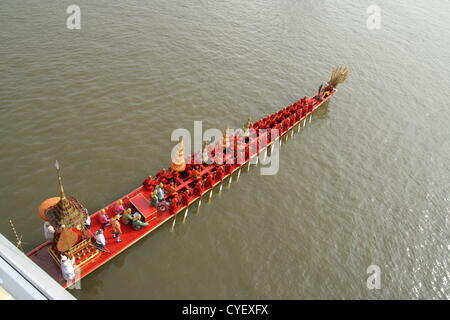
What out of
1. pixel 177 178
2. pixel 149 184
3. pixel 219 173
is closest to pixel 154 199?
pixel 149 184

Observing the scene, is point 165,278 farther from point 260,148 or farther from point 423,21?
point 423,21

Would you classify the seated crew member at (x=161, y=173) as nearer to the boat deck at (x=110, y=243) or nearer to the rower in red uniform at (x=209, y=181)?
the boat deck at (x=110, y=243)

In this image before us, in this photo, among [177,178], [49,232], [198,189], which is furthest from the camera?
[177,178]

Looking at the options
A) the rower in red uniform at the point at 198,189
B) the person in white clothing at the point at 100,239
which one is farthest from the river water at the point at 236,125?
the person in white clothing at the point at 100,239

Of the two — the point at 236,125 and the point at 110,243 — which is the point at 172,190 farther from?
the point at 236,125

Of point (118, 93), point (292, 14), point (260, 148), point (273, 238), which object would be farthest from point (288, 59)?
point (273, 238)

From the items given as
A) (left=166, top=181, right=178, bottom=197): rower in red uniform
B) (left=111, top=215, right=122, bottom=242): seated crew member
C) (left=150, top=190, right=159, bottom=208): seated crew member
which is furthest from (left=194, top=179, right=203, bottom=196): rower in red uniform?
(left=111, top=215, right=122, bottom=242): seated crew member
